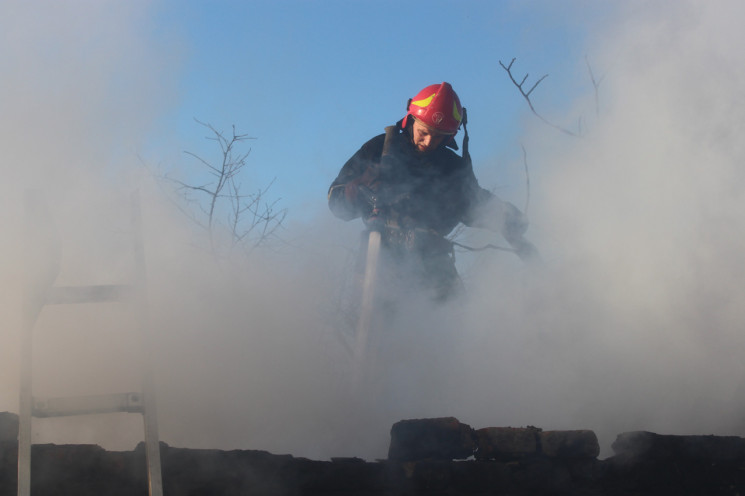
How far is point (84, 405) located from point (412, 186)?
297 cm

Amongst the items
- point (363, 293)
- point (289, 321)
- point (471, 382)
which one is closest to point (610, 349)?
point (471, 382)

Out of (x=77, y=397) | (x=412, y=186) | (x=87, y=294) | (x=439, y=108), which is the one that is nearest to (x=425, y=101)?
(x=439, y=108)

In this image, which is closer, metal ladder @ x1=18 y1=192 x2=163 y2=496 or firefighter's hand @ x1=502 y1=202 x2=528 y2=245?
metal ladder @ x1=18 y1=192 x2=163 y2=496

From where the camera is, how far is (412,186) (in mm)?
5414

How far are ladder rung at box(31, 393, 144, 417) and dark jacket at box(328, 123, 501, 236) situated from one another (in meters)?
2.42

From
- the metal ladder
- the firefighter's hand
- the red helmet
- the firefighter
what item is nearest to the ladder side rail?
the metal ladder

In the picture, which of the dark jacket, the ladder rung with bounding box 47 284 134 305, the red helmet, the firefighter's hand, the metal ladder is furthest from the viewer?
the firefighter's hand

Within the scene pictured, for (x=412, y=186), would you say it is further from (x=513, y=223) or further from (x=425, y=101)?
(x=513, y=223)

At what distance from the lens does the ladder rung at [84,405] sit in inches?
116

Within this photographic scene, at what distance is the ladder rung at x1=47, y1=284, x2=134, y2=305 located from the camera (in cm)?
314

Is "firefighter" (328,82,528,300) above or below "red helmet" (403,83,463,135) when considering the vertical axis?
below

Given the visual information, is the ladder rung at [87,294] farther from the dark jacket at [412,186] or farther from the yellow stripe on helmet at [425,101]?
the yellow stripe on helmet at [425,101]

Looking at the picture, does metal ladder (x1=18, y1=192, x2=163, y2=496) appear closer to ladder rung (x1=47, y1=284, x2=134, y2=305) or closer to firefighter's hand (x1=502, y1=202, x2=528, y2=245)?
ladder rung (x1=47, y1=284, x2=134, y2=305)

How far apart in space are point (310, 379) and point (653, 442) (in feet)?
7.32
